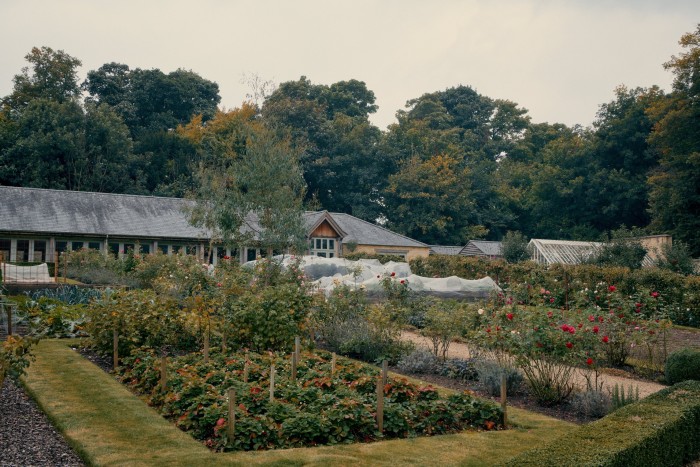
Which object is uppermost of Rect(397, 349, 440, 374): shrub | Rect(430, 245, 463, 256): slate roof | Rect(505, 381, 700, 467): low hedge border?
Rect(430, 245, 463, 256): slate roof

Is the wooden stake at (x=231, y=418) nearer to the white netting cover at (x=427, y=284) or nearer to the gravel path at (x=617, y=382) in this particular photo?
the gravel path at (x=617, y=382)

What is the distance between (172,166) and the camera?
52.5 m

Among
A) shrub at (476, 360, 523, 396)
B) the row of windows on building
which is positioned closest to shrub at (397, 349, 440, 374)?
shrub at (476, 360, 523, 396)

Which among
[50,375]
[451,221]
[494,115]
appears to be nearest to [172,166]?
[451,221]

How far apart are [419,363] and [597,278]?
13596 mm

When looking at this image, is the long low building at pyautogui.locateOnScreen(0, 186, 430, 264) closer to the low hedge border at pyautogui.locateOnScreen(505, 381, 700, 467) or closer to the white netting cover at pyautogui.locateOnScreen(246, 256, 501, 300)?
the white netting cover at pyautogui.locateOnScreen(246, 256, 501, 300)

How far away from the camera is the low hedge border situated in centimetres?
571

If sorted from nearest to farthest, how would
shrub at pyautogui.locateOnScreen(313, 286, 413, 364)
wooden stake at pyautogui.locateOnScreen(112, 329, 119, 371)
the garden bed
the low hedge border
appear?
the low hedge border → the garden bed → wooden stake at pyautogui.locateOnScreen(112, 329, 119, 371) → shrub at pyautogui.locateOnScreen(313, 286, 413, 364)

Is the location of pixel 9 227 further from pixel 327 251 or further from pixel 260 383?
pixel 260 383

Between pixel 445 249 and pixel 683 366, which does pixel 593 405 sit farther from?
pixel 445 249

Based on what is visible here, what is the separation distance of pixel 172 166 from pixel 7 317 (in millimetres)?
39486

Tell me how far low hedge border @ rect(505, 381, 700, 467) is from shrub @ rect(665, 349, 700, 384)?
238cm

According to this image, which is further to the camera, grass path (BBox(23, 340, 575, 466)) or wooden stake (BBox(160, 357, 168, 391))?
wooden stake (BBox(160, 357, 168, 391))

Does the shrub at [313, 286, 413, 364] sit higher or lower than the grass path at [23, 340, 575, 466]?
higher
